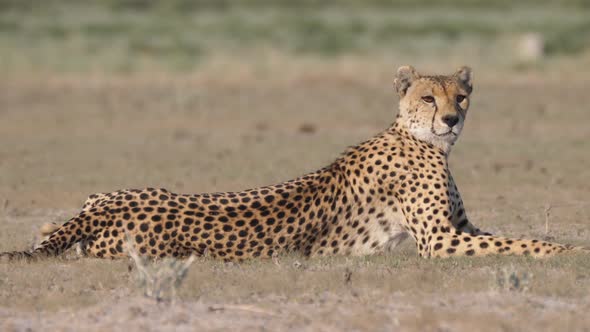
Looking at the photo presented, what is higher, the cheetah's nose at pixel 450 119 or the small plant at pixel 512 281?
the cheetah's nose at pixel 450 119

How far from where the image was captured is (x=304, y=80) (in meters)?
20.4

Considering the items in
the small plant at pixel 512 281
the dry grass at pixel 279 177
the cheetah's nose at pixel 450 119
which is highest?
the cheetah's nose at pixel 450 119

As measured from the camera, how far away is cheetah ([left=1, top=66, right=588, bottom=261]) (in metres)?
6.83

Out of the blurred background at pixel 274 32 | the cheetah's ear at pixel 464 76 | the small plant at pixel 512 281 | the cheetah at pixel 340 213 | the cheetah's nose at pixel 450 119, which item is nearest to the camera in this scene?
the small plant at pixel 512 281

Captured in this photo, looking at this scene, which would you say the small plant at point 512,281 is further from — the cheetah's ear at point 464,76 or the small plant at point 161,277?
the cheetah's ear at point 464,76

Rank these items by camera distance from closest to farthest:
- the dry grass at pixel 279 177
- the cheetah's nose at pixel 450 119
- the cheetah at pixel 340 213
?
1. the dry grass at pixel 279 177
2. the cheetah at pixel 340 213
3. the cheetah's nose at pixel 450 119

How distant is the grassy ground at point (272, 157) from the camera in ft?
18.9

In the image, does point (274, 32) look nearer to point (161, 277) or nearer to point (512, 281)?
point (512, 281)

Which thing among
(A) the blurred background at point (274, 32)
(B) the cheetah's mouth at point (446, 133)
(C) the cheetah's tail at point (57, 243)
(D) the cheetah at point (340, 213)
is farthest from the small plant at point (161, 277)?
(A) the blurred background at point (274, 32)

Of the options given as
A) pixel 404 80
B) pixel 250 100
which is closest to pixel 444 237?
pixel 404 80

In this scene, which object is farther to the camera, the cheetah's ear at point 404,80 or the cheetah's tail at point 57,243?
the cheetah's ear at point 404,80

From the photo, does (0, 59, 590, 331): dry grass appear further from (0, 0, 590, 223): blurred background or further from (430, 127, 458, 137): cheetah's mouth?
(430, 127, 458, 137): cheetah's mouth

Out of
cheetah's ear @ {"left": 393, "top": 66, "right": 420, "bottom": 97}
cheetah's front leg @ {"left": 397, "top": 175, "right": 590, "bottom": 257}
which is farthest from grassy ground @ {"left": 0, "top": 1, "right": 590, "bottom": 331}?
cheetah's ear @ {"left": 393, "top": 66, "right": 420, "bottom": 97}

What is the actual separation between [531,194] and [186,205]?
4.88 metres
